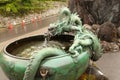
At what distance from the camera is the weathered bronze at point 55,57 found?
649cm

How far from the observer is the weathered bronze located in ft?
21.3

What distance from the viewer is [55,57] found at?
6.67 metres

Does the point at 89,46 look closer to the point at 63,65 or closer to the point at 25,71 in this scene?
the point at 63,65

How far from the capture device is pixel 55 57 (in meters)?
6.67

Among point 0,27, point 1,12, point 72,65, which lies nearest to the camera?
point 72,65

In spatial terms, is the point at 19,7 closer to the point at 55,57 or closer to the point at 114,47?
the point at 114,47

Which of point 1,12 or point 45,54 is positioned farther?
point 1,12

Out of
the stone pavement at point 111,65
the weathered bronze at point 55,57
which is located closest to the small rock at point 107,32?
the stone pavement at point 111,65

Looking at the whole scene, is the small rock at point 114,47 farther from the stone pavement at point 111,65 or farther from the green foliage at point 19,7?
the green foliage at point 19,7

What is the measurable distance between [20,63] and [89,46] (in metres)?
2.00

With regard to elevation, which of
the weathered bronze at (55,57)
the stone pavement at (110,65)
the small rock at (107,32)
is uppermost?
the weathered bronze at (55,57)

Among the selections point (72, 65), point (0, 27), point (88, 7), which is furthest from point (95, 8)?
point (72, 65)

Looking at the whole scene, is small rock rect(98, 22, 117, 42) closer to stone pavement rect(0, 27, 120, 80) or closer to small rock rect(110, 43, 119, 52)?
small rock rect(110, 43, 119, 52)

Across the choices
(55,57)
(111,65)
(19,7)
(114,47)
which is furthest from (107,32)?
(19,7)
